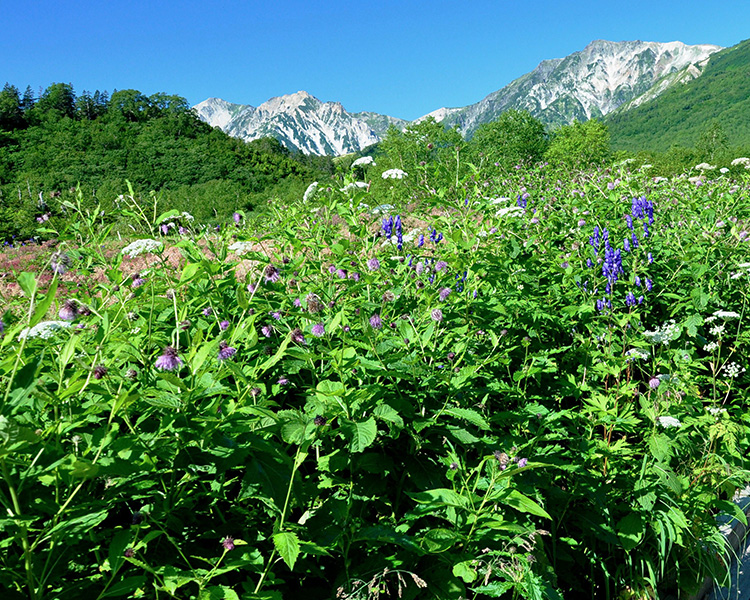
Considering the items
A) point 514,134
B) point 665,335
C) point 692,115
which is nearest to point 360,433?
point 665,335

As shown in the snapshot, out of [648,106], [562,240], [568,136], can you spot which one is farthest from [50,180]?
[648,106]

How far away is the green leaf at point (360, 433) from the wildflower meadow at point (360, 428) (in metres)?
0.01

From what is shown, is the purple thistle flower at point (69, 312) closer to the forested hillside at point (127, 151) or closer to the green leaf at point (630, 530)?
the green leaf at point (630, 530)

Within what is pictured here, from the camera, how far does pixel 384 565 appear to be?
1.57 m

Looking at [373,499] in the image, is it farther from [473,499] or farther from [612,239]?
[612,239]

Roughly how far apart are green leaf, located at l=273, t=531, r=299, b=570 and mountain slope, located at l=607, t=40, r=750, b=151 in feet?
437

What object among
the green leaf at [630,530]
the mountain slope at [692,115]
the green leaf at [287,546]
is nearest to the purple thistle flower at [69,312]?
the green leaf at [287,546]

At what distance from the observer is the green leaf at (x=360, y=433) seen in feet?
4.72

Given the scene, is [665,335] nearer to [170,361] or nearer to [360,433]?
[360,433]

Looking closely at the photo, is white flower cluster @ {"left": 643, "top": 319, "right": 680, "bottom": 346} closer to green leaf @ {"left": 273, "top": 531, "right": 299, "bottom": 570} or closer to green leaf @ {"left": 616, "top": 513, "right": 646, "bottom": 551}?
green leaf @ {"left": 616, "top": 513, "right": 646, "bottom": 551}

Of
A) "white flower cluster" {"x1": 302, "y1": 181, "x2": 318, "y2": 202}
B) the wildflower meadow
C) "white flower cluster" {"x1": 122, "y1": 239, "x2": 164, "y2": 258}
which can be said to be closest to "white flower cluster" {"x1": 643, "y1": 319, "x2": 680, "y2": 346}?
the wildflower meadow

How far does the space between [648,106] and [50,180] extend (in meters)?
196

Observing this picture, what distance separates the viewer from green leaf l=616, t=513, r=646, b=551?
2070 millimetres

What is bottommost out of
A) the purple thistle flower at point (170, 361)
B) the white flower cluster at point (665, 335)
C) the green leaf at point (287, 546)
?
the white flower cluster at point (665, 335)
